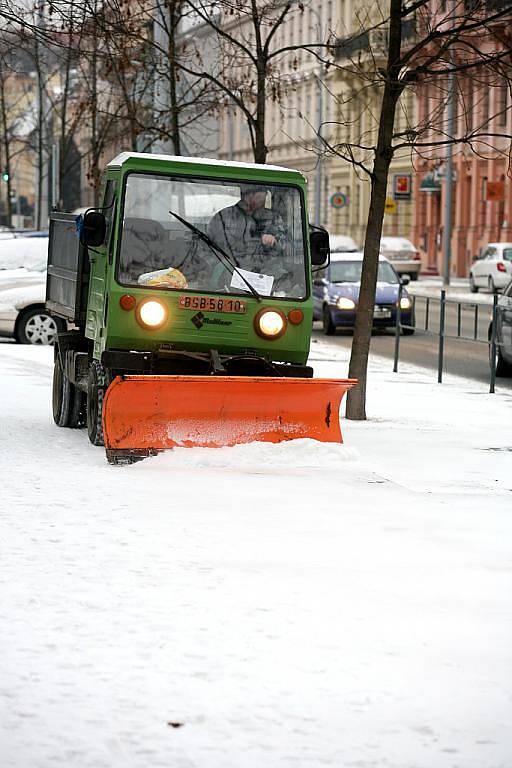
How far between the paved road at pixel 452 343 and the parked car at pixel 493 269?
64.7 feet

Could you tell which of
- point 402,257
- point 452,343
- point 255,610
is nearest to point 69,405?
point 255,610

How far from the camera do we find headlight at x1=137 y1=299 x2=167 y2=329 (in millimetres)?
12344

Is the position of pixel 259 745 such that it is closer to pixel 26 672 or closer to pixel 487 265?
pixel 26 672

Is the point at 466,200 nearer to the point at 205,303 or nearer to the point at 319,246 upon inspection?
the point at 319,246

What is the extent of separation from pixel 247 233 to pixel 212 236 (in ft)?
0.86

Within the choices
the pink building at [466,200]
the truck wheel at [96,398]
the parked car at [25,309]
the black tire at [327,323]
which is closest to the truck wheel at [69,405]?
the truck wheel at [96,398]

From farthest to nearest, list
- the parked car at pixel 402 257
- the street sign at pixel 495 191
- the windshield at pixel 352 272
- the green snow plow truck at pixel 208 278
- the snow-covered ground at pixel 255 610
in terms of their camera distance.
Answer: the parked car at pixel 402 257, the street sign at pixel 495 191, the windshield at pixel 352 272, the green snow plow truck at pixel 208 278, the snow-covered ground at pixel 255 610

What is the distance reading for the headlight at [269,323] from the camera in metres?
12.5


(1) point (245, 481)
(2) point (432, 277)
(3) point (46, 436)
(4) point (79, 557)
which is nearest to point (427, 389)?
(3) point (46, 436)

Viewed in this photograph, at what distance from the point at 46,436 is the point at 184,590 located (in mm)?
6248

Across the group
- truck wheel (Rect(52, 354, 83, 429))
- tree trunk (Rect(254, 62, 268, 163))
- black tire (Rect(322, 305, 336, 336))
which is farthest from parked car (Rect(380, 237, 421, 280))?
truck wheel (Rect(52, 354, 83, 429))

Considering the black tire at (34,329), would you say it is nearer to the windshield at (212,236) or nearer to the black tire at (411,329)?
the black tire at (411,329)

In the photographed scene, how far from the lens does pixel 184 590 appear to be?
7.41m

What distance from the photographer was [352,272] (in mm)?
33750
